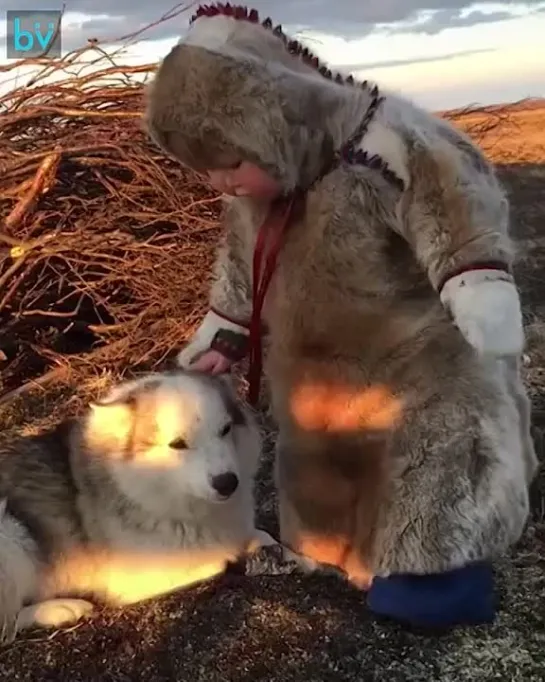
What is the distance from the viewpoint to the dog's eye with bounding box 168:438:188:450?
267 centimetres

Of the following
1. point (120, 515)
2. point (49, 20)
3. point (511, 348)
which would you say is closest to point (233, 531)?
point (120, 515)

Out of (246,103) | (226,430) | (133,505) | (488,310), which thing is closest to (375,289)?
(488,310)

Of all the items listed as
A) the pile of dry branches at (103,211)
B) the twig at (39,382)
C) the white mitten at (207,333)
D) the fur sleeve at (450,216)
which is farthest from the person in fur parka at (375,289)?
the twig at (39,382)

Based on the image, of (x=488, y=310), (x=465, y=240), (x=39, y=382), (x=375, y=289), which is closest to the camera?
(x=488, y=310)

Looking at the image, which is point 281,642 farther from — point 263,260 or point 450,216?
point 450,216

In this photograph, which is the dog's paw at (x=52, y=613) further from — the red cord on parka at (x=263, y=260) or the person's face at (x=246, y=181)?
the person's face at (x=246, y=181)

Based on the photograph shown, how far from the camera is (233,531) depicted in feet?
9.43

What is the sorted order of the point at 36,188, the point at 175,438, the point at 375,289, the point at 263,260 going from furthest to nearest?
the point at 36,188
the point at 175,438
the point at 263,260
the point at 375,289

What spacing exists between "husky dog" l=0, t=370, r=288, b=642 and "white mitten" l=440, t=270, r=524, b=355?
869 mm

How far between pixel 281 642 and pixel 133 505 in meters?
0.64

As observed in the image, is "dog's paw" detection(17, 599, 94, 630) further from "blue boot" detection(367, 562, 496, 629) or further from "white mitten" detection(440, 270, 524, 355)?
"white mitten" detection(440, 270, 524, 355)

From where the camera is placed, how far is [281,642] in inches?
94.7

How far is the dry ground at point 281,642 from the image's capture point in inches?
91.3

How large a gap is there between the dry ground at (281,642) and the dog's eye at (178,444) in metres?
0.41
